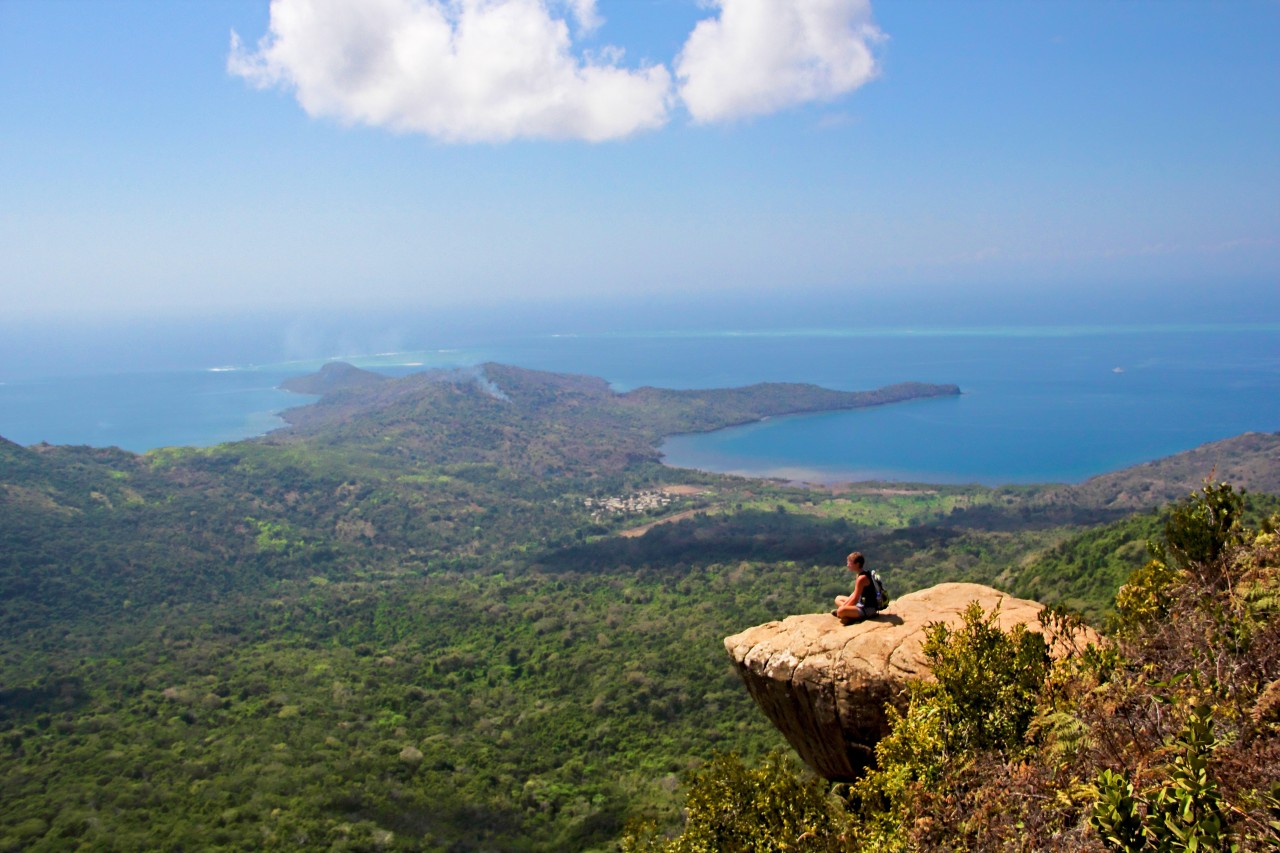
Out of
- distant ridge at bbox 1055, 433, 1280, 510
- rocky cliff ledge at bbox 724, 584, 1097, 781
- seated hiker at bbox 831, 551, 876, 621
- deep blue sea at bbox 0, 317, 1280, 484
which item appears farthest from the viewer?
deep blue sea at bbox 0, 317, 1280, 484

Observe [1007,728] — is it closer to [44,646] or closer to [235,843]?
[235,843]

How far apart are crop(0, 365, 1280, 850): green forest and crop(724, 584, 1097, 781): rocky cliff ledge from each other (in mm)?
718

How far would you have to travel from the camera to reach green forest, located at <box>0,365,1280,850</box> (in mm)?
6883

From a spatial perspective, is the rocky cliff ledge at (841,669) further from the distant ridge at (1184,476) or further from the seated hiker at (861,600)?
the distant ridge at (1184,476)

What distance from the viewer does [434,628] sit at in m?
49.8

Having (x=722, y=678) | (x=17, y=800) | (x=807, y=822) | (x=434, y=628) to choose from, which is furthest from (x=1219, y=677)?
(x=434, y=628)

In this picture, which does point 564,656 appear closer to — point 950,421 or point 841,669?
point 841,669

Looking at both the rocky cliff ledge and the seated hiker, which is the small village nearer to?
the rocky cliff ledge

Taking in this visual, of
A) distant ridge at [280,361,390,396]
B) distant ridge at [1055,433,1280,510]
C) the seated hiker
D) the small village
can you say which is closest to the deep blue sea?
distant ridge at [280,361,390,396]

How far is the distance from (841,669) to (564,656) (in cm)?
3477

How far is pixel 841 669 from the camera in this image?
33.3 ft

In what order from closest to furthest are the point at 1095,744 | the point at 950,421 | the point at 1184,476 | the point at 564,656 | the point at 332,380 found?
1. the point at 1095,744
2. the point at 564,656
3. the point at 1184,476
4. the point at 950,421
5. the point at 332,380

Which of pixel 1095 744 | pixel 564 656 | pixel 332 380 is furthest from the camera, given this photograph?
pixel 332 380

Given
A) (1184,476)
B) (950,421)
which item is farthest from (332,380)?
(1184,476)
